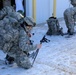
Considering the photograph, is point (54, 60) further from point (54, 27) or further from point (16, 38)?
point (54, 27)

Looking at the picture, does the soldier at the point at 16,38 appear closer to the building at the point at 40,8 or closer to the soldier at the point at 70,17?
the soldier at the point at 70,17

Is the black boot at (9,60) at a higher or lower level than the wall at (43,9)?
lower

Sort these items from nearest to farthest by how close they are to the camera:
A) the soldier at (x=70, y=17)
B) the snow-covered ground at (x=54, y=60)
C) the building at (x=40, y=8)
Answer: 1. the snow-covered ground at (x=54, y=60)
2. the soldier at (x=70, y=17)
3. the building at (x=40, y=8)

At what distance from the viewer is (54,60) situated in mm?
5793

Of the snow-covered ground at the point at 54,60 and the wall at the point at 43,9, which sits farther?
the wall at the point at 43,9

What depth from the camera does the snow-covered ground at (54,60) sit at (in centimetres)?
512

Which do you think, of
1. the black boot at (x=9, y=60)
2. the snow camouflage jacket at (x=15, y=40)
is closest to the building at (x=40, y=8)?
the black boot at (x=9, y=60)

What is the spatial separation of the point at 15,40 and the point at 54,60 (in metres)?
1.21

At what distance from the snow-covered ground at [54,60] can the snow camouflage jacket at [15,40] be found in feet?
0.73

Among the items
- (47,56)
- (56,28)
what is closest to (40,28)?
(56,28)

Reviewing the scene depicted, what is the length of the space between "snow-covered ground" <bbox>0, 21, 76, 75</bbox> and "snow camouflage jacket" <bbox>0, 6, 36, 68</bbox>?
224mm

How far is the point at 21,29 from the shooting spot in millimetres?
4957

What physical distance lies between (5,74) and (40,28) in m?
4.22

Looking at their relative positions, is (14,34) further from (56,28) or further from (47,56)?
(56,28)
